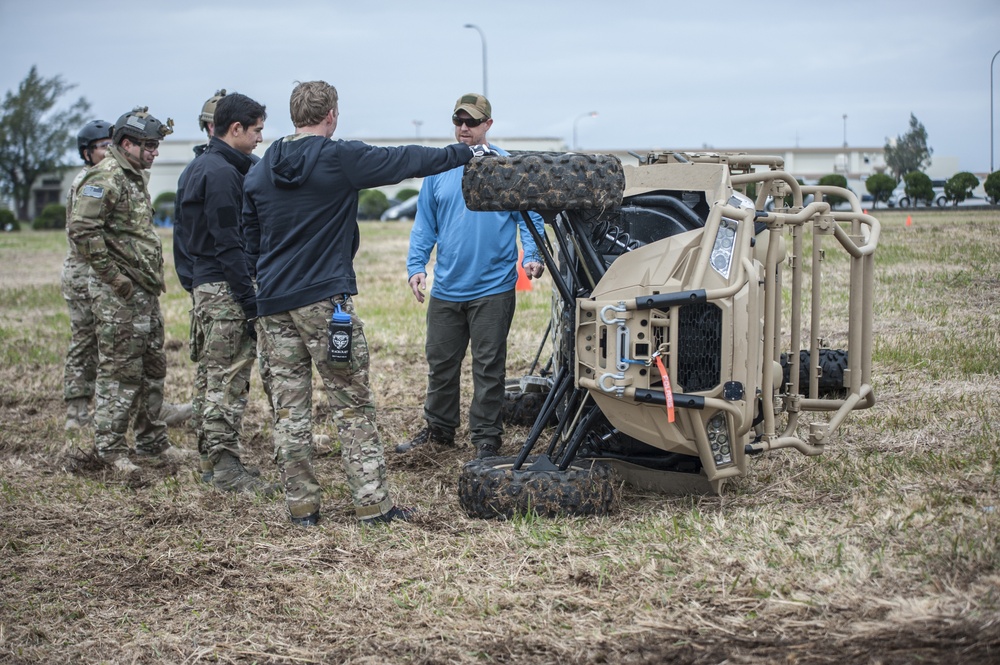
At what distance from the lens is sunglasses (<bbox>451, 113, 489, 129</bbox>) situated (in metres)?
6.53

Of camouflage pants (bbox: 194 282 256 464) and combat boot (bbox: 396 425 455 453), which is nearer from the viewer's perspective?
camouflage pants (bbox: 194 282 256 464)

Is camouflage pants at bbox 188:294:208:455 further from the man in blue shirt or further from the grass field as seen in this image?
the man in blue shirt

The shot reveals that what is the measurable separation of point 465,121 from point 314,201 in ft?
5.32

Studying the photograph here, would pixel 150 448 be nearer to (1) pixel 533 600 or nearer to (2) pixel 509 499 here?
(2) pixel 509 499

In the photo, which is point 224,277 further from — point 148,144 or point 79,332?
point 79,332

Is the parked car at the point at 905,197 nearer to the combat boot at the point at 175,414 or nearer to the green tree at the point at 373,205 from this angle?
the combat boot at the point at 175,414

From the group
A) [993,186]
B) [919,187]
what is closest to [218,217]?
[993,186]

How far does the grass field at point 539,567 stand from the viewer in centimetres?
381

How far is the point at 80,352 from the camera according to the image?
26.9 ft

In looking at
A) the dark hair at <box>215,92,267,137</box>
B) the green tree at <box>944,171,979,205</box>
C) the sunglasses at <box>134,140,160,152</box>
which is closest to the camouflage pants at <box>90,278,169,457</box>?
the sunglasses at <box>134,140,160,152</box>

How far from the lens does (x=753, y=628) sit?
3807 mm

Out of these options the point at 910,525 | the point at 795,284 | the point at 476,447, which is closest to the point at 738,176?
the point at 795,284

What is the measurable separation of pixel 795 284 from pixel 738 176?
64cm

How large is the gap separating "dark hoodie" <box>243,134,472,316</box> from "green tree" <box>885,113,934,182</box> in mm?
8402
